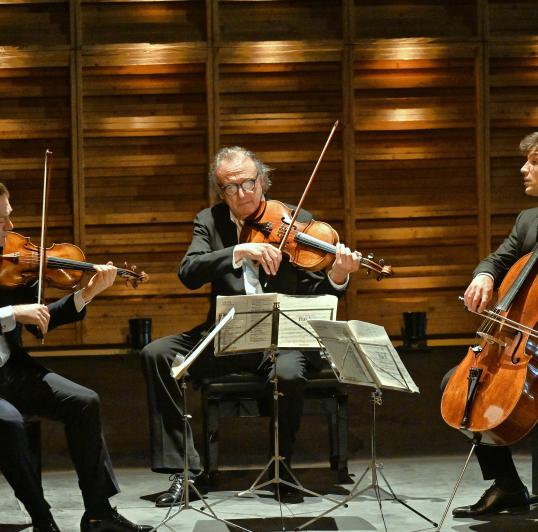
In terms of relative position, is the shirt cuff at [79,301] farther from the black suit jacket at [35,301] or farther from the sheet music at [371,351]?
the sheet music at [371,351]


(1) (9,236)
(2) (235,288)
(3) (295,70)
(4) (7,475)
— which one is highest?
(3) (295,70)

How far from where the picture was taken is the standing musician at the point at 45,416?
9.78ft

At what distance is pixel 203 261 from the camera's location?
3887mm

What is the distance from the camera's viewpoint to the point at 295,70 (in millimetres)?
6480

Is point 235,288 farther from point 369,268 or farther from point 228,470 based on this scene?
point 228,470

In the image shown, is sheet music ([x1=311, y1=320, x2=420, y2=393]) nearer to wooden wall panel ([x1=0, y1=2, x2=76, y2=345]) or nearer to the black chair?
the black chair

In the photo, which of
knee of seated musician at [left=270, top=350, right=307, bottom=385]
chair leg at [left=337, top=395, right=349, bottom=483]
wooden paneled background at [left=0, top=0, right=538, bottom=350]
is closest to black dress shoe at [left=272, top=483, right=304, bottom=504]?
chair leg at [left=337, top=395, right=349, bottom=483]

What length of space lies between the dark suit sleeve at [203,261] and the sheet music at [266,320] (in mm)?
531

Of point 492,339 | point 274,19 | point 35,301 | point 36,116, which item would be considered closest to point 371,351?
point 492,339

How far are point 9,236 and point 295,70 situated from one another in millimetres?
3344

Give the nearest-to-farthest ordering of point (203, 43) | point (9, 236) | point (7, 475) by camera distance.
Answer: point (7, 475) → point (9, 236) → point (203, 43)

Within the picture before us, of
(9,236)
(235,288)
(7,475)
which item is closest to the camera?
(7,475)

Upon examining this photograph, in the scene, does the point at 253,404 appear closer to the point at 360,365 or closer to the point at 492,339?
the point at 360,365

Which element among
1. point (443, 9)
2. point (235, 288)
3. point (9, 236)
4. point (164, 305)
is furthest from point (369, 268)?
point (443, 9)
